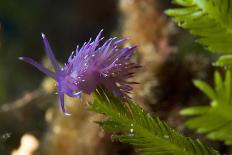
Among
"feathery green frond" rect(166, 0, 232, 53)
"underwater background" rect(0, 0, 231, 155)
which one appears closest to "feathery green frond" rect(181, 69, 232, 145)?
"feathery green frond" rect(166, 0, 232, 53)

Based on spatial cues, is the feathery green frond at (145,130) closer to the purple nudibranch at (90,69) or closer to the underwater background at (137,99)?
the purple nudibranch at (90,69)

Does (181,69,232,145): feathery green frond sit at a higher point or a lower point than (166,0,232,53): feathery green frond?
lower

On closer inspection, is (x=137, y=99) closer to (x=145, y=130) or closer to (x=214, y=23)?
(x=145, y=130)

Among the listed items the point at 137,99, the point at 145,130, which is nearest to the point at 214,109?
the point at 145,130

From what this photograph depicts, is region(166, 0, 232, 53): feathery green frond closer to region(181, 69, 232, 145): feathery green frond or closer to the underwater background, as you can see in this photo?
region(181, 69, 232, 145): feathery green frond

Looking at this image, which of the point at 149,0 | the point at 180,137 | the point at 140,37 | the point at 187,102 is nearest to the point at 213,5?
the point at 180,137

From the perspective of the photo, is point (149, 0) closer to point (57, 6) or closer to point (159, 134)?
point (159, 134)
